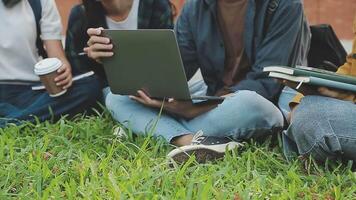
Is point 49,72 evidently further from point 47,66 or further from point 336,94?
point 336,94

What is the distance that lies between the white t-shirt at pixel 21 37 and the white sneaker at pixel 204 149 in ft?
3.50

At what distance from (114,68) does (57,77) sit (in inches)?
17.9

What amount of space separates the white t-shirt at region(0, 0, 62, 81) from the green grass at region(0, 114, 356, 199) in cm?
58

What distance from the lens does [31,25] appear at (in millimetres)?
3701

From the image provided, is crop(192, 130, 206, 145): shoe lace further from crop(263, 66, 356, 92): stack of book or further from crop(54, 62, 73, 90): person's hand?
crop(54, 62, 73, 90): person's hand

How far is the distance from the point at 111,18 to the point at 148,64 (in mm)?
785

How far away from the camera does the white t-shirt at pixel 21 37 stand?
12.0 feet

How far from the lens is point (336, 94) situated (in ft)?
8.88

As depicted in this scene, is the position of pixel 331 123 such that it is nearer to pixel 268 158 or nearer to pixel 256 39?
pixel 268 158

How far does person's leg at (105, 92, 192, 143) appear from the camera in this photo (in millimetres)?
3111

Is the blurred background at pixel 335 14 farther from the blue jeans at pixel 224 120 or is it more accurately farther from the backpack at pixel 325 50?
the blue jeans at pixel 224 120

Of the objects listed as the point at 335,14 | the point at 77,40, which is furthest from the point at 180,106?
the point at 335,14

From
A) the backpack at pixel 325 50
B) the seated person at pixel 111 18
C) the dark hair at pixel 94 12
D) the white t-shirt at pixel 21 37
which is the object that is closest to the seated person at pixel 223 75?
the backpack at pixel 325 50

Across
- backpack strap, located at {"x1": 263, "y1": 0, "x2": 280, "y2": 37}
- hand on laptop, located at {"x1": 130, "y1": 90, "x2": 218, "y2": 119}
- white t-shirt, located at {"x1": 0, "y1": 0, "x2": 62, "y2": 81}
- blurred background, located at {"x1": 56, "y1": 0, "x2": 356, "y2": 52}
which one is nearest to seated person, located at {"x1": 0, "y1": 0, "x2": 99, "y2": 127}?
white t-shirt, located at {"x1": 0, "y1": 0, "x2": 62, "y2": 81}
